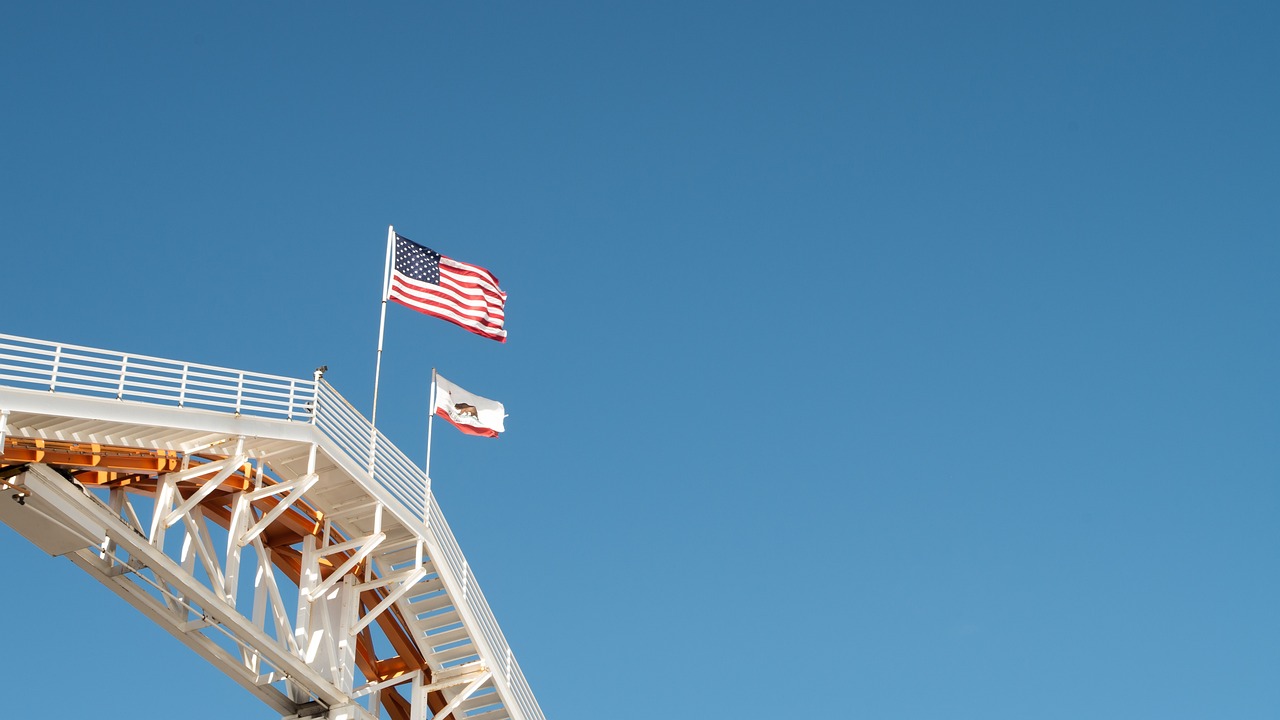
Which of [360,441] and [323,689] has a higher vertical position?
[360,441]

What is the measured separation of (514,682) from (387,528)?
601cm

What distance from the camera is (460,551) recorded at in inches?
1319

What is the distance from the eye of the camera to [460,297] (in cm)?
3478

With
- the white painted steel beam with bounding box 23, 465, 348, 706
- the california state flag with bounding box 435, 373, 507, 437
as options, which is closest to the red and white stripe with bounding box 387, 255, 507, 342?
the california state flag with bounding box 435, 373, 507, 437

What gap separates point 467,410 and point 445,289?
2.75 m

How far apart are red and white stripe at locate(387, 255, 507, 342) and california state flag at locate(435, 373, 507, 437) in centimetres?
144

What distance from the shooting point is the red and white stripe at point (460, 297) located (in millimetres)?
33938

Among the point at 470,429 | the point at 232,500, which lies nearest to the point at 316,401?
the point at 232,500

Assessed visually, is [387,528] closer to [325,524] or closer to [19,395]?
[325,524]

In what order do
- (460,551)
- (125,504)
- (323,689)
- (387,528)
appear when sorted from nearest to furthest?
(125,504) → (323,689) → (387,528) → (460,551)

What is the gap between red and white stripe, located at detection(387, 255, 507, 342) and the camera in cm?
3394

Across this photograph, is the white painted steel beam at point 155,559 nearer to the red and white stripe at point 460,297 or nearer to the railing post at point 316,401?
the railing post at point 316,401

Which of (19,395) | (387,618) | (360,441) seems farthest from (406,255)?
(19,395)

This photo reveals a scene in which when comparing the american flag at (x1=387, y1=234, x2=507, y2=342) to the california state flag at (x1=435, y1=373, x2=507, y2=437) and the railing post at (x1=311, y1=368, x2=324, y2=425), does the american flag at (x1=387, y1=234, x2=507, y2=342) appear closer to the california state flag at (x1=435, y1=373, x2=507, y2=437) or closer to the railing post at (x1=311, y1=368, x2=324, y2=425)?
the california state flag at (x1=435, y1=373, x2=507, y2=437)
